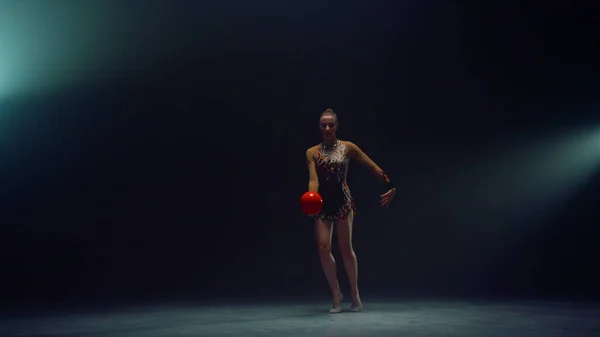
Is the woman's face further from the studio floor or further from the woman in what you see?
the studio floor

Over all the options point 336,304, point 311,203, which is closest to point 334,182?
point 311,203

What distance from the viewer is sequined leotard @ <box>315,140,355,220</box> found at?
591cm

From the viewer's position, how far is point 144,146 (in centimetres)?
796

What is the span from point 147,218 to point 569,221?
427 cm

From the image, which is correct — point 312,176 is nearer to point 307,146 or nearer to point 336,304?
point 336,304

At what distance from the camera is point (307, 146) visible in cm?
802

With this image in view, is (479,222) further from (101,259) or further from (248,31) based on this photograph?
(101,259)

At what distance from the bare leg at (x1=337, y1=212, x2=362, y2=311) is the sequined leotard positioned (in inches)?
2.8

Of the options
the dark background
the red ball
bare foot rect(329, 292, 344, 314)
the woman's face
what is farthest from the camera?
the dark background

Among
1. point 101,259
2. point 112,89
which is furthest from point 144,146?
point 101,259

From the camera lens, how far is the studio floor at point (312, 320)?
4.74 meters

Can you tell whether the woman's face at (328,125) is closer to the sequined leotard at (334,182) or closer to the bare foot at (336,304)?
the sequined leotard at (334,182)

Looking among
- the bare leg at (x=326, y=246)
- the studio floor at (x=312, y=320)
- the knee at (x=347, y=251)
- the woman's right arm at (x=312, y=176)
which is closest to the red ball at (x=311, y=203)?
the woman's right arm at (x=312, y=176)

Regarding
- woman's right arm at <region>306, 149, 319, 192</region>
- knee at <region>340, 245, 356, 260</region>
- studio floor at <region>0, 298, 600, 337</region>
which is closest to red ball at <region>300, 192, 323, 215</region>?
woman's right arm at <region>306, 149, 319, 192</region>
